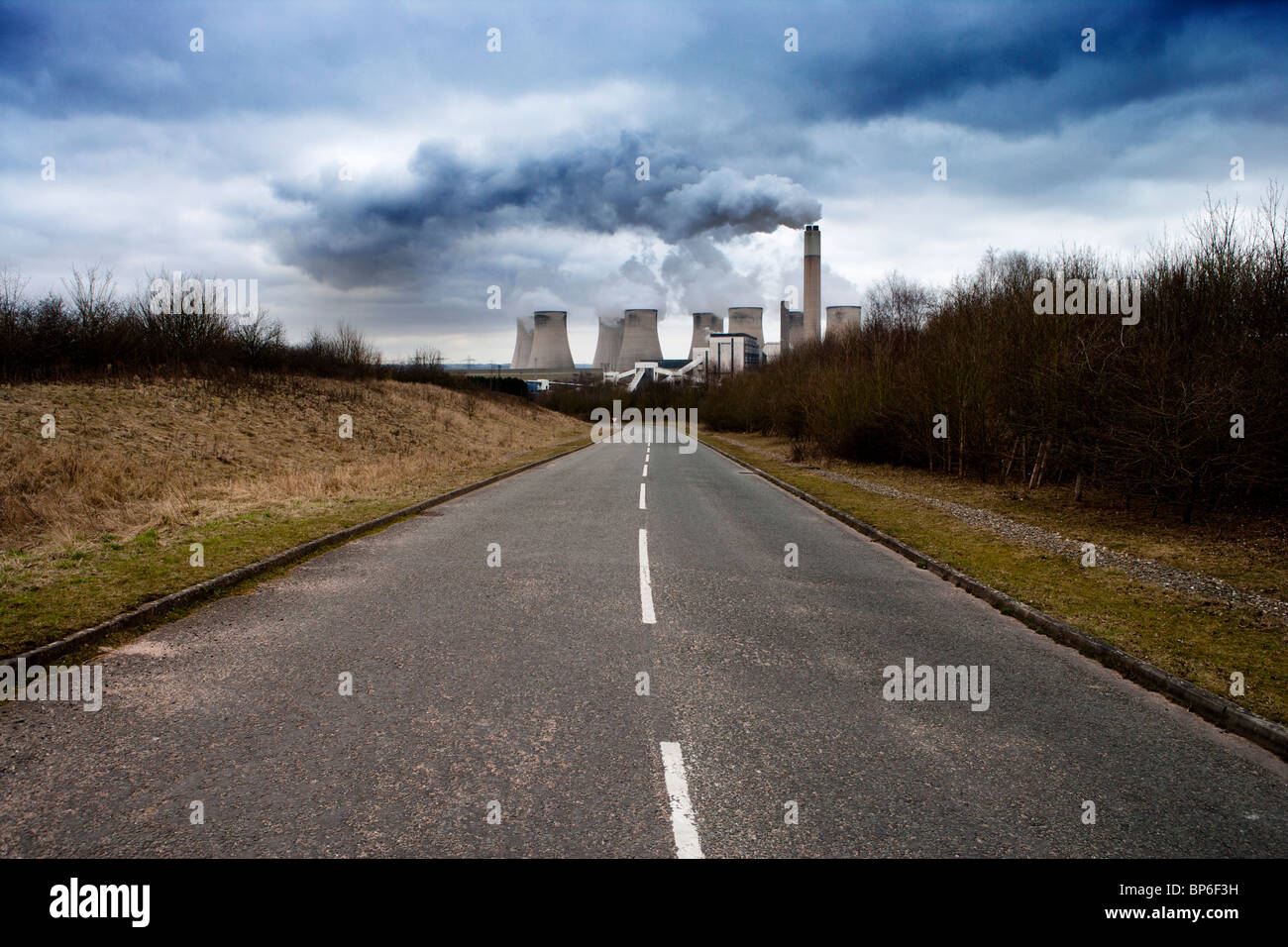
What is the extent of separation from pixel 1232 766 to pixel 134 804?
17.9 ft

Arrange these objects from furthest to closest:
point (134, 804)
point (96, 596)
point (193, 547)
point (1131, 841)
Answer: point (193, 547), point (96, 596), point (134, 804), point (1131, 841)

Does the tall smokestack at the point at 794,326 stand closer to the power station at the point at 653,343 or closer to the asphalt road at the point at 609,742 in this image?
the power station at the point at 653,343

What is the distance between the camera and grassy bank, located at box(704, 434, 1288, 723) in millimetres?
5410

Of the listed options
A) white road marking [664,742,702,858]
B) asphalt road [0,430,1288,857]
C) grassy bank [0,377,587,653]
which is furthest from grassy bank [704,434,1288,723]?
grassy bank [0,377,587,653]

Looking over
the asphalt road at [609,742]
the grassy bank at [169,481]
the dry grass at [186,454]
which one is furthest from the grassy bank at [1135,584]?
the dry grass at [186,454]

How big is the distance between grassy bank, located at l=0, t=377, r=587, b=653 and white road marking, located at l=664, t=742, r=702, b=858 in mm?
4917

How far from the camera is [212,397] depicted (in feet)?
86.8

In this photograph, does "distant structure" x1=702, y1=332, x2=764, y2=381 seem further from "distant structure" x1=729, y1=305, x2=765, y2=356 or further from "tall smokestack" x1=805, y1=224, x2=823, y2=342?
"tall smokestack" x1=805, y1=224, x2=823, y2=342

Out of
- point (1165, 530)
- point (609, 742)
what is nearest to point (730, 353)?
point (1165, 530)

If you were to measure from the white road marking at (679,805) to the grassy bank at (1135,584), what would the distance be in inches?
143

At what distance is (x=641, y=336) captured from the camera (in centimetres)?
8581

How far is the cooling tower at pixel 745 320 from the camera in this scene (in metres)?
89.8

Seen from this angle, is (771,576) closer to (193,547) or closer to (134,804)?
(134,804)
